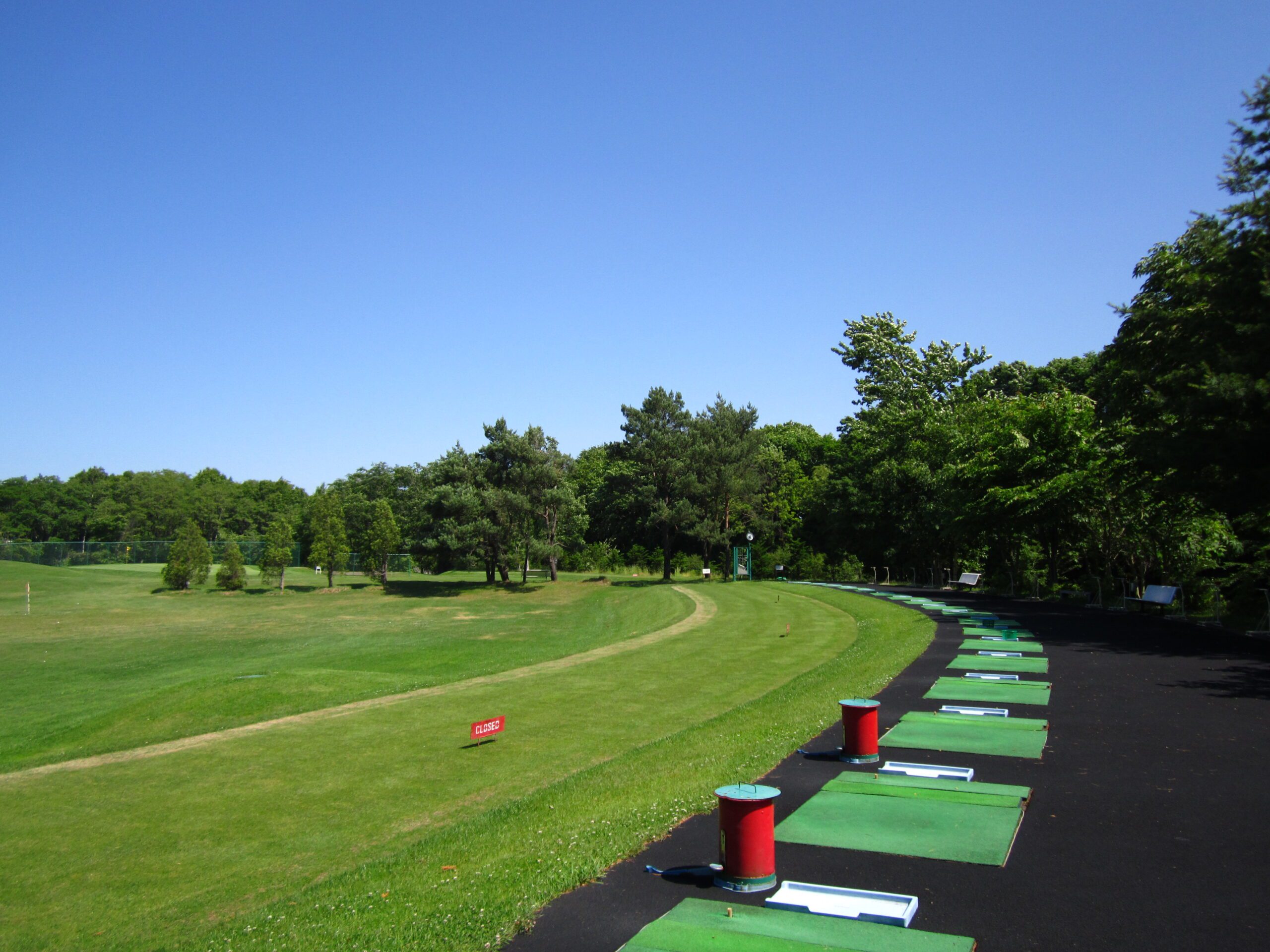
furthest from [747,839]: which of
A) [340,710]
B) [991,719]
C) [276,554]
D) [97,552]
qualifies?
[97,552]

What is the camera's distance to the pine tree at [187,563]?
64.0 metres

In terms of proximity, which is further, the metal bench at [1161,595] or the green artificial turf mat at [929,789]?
the metal bench at [1161,595]

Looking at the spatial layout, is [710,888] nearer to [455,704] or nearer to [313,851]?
[313,851]

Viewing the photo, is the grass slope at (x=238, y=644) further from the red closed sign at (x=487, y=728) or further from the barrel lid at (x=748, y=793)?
the barrel lid at (x=748, y=793)

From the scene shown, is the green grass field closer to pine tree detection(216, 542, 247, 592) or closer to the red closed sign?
the red closed sign

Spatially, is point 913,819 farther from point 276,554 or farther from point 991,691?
point 276,554

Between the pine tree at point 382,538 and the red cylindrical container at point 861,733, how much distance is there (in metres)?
64.6

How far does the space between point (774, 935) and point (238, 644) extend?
123 ft

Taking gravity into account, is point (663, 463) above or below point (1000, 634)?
above

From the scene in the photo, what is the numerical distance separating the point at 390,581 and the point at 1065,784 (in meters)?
71.7

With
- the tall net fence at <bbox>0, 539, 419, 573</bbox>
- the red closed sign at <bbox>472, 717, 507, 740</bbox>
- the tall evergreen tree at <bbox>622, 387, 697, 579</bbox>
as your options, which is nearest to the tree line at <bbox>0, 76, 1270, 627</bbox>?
the tall evergreen tree at <bbox>622, 387, 697, 579</bbox>

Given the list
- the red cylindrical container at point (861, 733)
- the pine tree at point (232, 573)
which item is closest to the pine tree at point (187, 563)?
the pine tree at point (232, 573)

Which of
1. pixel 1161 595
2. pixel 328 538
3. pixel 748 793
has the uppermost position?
pixel 328 538

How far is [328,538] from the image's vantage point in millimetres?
69812
